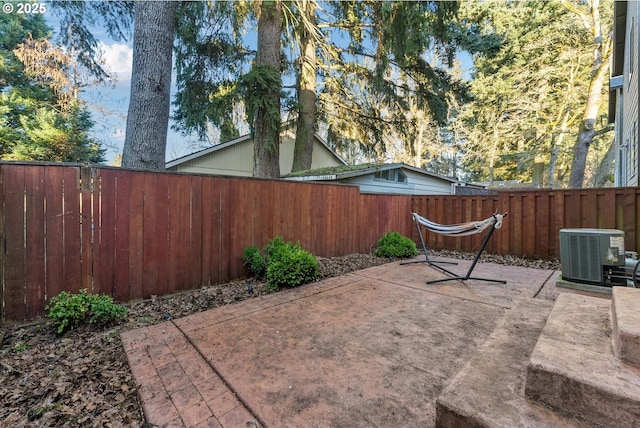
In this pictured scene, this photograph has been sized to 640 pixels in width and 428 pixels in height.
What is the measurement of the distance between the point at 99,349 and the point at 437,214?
20.6 feet

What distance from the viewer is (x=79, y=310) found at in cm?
241

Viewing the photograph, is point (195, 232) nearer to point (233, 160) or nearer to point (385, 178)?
point (385, 178)

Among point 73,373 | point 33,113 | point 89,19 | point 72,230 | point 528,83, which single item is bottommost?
point 73,373

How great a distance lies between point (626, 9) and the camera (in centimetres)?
659

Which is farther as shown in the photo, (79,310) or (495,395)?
(79,310)

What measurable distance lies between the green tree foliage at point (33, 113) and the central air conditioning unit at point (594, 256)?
513 inches

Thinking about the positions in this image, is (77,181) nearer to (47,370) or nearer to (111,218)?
(111,218)

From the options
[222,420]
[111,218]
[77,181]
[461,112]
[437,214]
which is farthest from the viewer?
[461,112]

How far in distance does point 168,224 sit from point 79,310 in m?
1.11

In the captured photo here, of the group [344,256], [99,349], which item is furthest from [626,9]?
[99,349]

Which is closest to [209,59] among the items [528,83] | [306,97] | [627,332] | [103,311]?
[306,97]

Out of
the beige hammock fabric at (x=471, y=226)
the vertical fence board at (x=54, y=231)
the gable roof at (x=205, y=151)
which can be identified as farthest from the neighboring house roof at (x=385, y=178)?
the vertical fence board at (x=54, y=231)

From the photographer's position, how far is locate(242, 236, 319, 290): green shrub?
3.47 meters

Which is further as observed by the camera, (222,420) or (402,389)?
(402,389)
